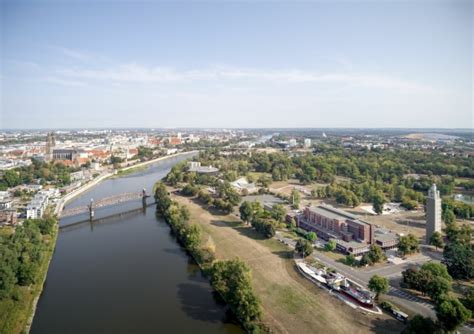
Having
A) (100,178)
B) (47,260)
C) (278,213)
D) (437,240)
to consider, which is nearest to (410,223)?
(437,240)

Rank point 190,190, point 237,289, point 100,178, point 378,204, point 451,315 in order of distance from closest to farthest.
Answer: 1. point 451,315
2. point 237,289
3. point 378,204
4. point 190,190
5. point 100,178

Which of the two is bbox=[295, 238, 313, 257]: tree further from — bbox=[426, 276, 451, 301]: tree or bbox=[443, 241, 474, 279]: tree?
bbox=[443, 241, 474, 279]: tree

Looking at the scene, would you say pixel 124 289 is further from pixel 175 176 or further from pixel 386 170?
pixel 386 170

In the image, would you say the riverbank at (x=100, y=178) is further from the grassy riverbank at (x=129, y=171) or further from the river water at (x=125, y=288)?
the river water at (x=125, y=288)

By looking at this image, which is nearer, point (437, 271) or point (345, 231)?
point (437, 271)

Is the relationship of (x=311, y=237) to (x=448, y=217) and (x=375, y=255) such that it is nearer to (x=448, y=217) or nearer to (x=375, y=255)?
(x=375, y=255)

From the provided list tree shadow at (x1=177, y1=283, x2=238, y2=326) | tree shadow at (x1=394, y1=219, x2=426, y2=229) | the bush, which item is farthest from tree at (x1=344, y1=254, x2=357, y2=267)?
the bush
